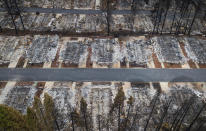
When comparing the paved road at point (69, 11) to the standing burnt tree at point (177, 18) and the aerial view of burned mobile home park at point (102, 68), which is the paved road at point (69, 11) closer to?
the aerial view of burned mobile home park at point (102, 68)

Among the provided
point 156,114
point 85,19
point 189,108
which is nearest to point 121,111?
point 156,114

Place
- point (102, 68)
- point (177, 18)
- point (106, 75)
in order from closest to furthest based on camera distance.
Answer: point (106, 75)
point (102, 68)
point (177, 18)

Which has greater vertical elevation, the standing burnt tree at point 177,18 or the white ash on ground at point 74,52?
Answer: the standing burnt tree at point 177,18

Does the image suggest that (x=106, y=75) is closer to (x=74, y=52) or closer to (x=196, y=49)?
(x=74, y=52)

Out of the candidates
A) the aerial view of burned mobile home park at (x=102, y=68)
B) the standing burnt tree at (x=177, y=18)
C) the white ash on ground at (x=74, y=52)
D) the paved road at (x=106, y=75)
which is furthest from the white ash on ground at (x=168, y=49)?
the white ash on ground at (x=74, y=52)

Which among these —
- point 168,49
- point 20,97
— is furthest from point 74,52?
point 168,49
